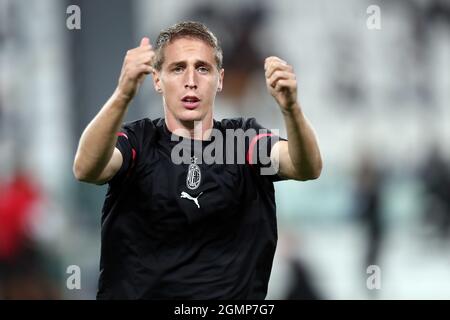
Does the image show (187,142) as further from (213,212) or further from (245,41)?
(245,41)

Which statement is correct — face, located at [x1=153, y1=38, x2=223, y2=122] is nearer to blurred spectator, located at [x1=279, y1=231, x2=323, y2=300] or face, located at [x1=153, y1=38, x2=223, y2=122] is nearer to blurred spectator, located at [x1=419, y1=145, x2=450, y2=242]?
blurred spectator, located at [x1=279, y1=231, x2=323, y2=300]

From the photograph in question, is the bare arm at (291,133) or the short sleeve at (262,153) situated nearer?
the bare arm at (291,133)

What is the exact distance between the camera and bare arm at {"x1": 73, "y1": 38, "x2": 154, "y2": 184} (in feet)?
10.4

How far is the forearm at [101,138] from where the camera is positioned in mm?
3246

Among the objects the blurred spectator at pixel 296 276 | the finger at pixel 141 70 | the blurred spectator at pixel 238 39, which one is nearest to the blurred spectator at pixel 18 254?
the blurred spectator at pixel 296 276

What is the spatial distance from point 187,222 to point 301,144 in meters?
0.58

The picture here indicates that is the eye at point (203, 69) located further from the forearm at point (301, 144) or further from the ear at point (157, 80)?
the forearm at point (301, 144)

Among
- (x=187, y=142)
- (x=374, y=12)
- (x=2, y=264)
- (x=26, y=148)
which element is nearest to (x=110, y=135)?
(x=187, y=142)

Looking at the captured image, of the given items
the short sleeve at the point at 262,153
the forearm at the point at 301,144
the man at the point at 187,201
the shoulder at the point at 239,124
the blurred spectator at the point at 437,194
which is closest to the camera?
the forearm at the point at 301,144

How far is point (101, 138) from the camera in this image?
10.7 feet

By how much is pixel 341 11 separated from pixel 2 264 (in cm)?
429

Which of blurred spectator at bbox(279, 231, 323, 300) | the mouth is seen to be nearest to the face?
Result: the mouth

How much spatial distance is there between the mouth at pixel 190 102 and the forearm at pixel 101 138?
407 mm

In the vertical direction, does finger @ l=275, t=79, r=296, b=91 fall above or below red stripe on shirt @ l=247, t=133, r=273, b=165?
above
